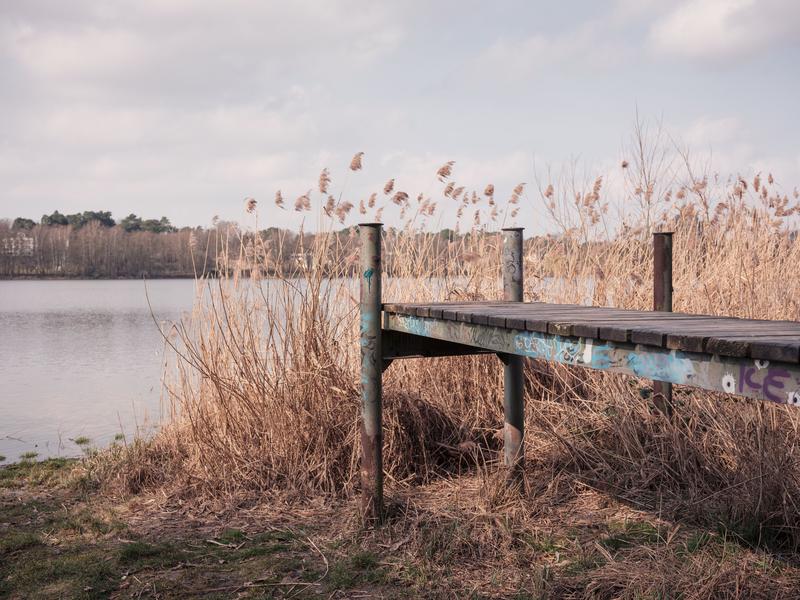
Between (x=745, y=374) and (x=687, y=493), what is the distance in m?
2.34

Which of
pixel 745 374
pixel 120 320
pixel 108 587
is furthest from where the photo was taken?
pixel 120 320

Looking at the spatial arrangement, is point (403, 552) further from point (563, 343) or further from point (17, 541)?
point (17, 541)

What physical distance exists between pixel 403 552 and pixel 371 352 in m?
0.91

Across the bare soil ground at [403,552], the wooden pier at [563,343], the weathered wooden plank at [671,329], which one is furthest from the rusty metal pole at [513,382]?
the weathered wooden plank at [671,329]

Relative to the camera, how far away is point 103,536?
3.91 m

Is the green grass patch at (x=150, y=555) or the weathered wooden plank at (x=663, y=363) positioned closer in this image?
the weathered wooden plank at (x=663, y=363)

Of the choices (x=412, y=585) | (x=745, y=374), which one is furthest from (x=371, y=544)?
(x=745, y=374)

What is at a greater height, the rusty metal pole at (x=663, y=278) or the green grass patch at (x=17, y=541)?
the rusty metal pole at (x=663, y=278)

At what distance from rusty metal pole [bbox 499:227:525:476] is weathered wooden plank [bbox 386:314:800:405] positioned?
1.09 meters

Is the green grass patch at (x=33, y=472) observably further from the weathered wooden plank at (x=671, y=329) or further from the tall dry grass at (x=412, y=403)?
the weathered wooden plank at (x=671, y=329)

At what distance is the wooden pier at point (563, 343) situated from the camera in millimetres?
1843

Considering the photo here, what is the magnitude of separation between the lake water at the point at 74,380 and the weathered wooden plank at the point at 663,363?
3007mm

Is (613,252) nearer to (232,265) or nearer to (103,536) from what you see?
(232,265)

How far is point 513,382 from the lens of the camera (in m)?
4.08
